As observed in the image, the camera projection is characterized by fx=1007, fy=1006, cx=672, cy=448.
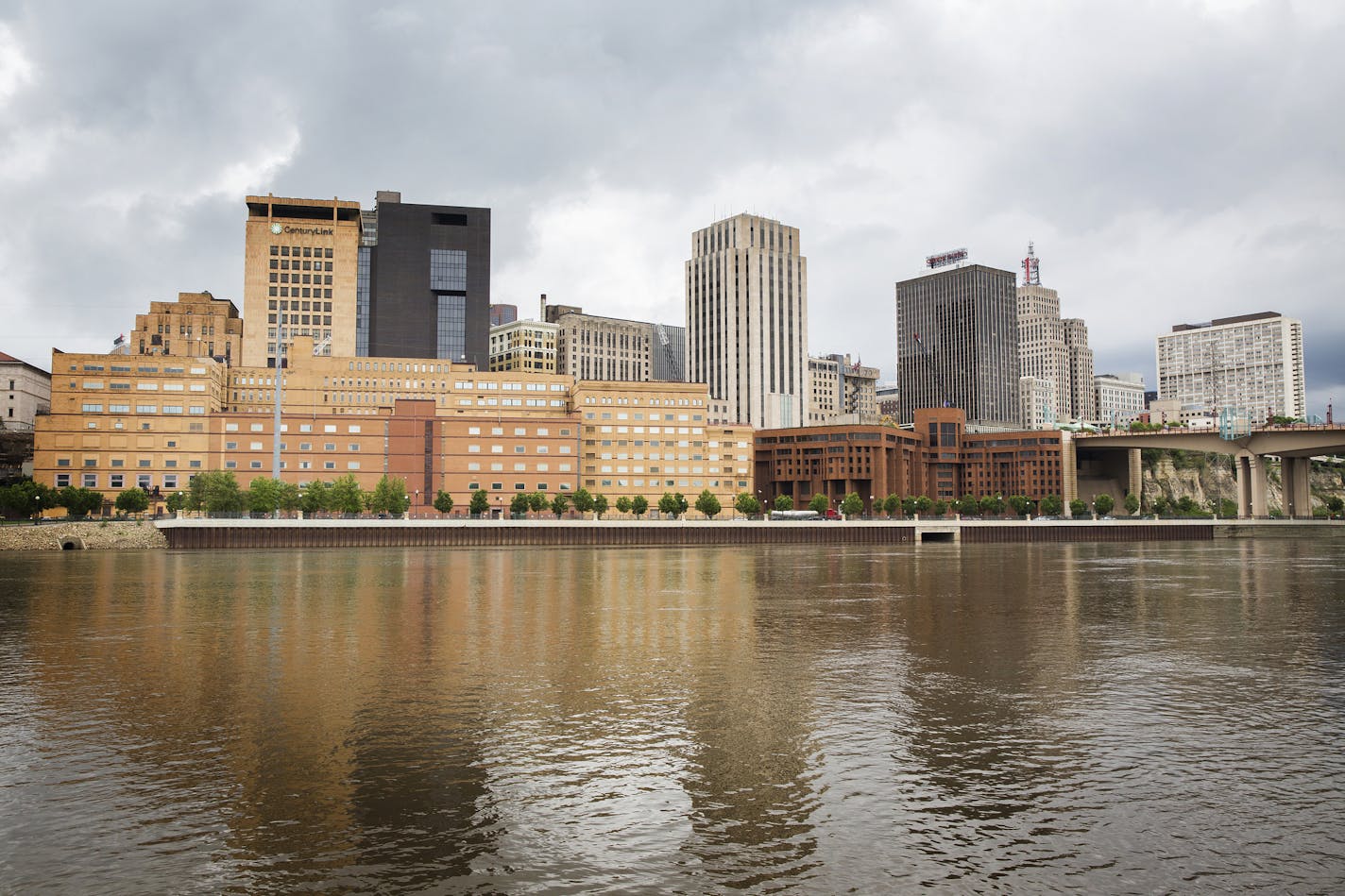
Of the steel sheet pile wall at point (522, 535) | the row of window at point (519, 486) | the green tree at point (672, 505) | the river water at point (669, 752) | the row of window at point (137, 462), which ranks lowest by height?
the river water at point (669, 752)

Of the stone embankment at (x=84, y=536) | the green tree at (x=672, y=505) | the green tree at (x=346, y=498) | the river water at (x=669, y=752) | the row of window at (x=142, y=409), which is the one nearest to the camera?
the river water at (x=669, y=752)

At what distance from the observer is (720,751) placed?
26016 millimetres

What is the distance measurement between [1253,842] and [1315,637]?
34.8 meters

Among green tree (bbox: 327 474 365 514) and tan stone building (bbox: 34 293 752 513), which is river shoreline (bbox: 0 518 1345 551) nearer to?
green tree (bbox: 327 474 365 514)

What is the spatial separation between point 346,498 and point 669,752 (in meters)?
154

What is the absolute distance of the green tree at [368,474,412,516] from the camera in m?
174

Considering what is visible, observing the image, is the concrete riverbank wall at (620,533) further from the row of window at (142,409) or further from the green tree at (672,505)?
the row of window at (142,409)

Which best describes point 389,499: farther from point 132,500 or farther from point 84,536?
point 84,536

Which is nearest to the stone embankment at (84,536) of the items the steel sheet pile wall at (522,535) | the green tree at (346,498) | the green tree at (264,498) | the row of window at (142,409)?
the steel sheet pile wall at (522,535)

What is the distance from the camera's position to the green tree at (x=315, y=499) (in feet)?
544

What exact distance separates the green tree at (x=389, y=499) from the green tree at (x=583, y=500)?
30557 millimetres

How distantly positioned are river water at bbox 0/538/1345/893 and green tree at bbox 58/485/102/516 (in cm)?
11572

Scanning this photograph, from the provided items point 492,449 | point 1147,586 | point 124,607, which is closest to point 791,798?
point 124,607

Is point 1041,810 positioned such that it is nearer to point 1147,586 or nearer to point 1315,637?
point 1315,637
